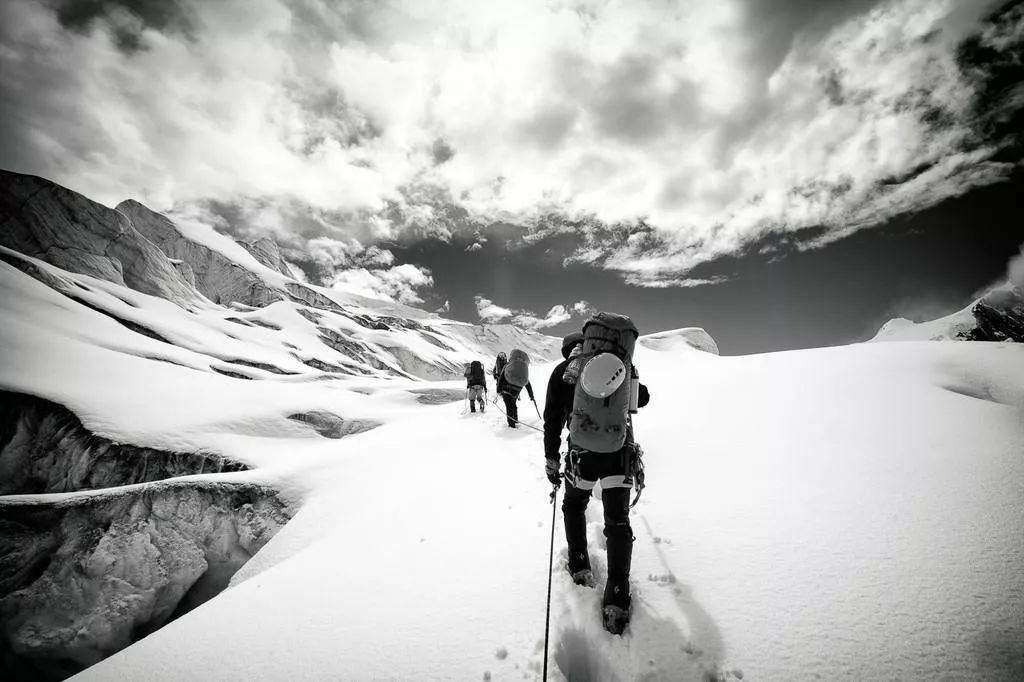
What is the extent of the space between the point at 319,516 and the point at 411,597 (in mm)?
3747

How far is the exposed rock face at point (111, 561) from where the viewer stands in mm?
5801

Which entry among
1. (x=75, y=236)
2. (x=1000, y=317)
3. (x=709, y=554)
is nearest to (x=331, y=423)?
(x=709, y=554)

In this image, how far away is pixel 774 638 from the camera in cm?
282

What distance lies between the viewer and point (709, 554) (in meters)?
3.87

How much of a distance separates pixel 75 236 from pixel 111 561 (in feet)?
313

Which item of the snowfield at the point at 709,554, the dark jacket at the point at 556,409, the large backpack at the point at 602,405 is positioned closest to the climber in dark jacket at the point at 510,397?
the snowfield at the point at 709,554

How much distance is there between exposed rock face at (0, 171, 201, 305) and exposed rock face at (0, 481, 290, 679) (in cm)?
8339

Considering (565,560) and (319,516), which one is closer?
(565,560)

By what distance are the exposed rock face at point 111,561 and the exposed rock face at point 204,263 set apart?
156 meters

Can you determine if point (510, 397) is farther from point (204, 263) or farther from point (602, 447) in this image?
point (204, 263)

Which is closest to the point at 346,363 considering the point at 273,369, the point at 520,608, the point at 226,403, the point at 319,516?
the point at 273,369

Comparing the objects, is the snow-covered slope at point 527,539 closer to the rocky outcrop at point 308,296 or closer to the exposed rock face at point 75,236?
the exposed rock face at point 75,236

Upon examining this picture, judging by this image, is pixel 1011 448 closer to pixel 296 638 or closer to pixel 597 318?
pixel 597 318

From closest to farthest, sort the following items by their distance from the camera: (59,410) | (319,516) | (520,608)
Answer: (520,608) < (319,516) < (59,410)
